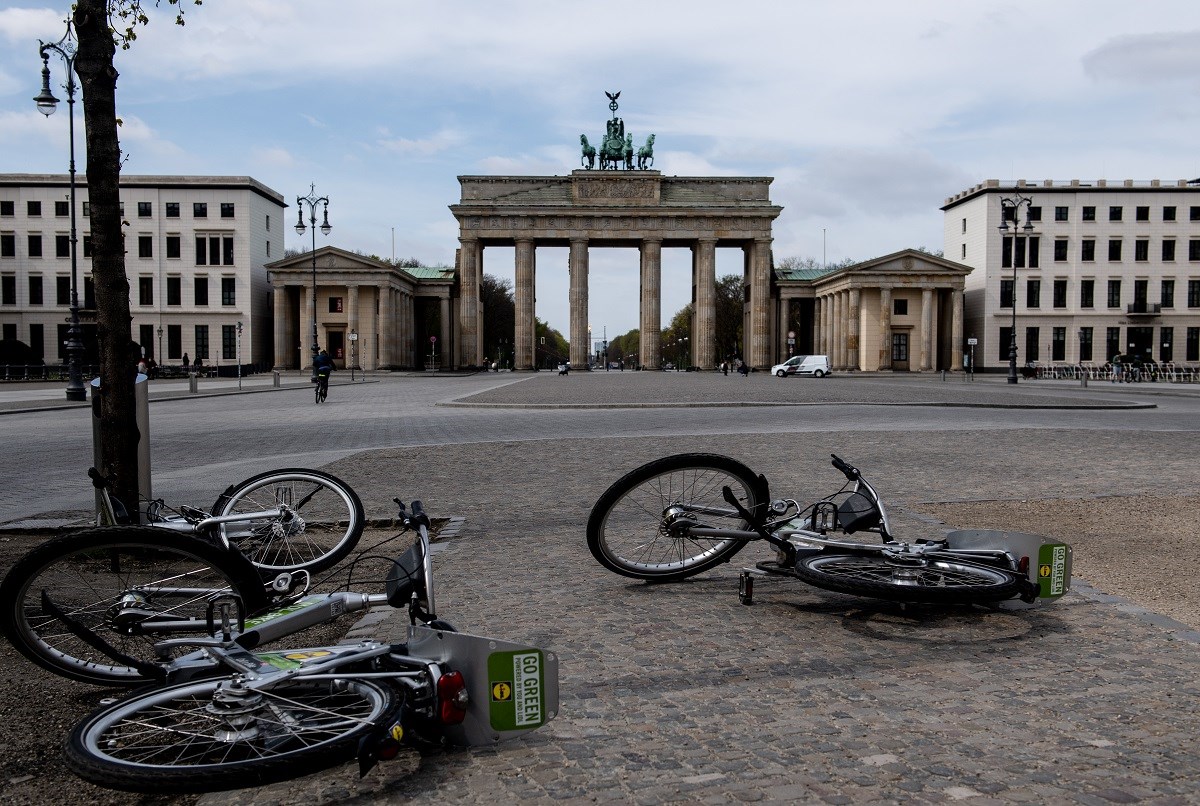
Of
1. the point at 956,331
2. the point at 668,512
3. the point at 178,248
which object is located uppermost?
the point at 178,248

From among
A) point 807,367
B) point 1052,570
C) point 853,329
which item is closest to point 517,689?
point 1052,570

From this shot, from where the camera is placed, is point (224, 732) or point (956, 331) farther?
point (956, 331)

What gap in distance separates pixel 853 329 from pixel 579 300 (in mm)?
25420

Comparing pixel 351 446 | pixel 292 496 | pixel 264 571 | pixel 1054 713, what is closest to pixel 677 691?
pixel 1054 713

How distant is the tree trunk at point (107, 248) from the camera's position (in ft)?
23.3

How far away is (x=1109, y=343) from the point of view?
88500mm

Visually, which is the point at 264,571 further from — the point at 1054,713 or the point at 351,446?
the point at 351,446

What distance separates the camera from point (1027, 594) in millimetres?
5129

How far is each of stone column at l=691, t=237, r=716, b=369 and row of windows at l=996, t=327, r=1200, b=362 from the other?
26047 millimetres

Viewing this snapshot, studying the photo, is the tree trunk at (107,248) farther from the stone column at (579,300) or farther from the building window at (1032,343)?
the building window at (1032,343)

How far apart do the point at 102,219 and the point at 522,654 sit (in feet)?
17.7

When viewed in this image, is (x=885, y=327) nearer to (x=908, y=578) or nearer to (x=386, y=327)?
(x=386, y=327)

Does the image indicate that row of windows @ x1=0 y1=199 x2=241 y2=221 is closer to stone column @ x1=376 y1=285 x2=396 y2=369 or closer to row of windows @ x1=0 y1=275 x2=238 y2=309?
row of windows @ x1=0 y1=275 x2=238 y2=309

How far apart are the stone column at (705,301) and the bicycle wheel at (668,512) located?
8725 cm
